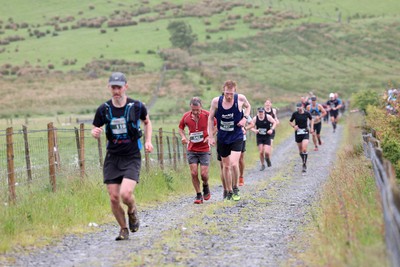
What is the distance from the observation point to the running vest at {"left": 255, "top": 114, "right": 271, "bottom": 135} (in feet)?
78.1

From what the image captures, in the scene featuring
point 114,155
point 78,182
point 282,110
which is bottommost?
point 282,110

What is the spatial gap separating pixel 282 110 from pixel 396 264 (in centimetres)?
4364

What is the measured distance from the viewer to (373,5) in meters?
120

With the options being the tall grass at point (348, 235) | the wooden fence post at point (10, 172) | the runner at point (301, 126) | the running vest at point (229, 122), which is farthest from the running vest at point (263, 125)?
the wooden fence post at point (10, 172)

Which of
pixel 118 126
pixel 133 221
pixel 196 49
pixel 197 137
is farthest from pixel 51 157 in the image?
pixel 196 49

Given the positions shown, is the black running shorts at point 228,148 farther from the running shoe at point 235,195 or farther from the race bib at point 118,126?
the race bib at point 118,126

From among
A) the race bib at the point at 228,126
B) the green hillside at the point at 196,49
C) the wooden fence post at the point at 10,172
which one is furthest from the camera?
the green hillside at the point at 196,49

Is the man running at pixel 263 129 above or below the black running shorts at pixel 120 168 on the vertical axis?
below

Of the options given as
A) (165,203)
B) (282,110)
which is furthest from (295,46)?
(165,203)

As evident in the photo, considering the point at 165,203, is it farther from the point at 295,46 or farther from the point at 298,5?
the point at 298,5

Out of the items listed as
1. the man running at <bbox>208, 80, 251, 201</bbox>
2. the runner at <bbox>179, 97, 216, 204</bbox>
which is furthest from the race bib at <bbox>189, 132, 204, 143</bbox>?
the man running at <bbox>208, 80, 251, 201</bbox>

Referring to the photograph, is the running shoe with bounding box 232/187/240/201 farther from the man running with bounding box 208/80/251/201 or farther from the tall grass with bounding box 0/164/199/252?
the tall grass with bounding box 0/164/199/252

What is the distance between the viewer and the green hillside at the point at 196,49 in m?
72.6

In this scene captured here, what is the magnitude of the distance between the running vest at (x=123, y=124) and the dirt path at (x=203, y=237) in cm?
136
